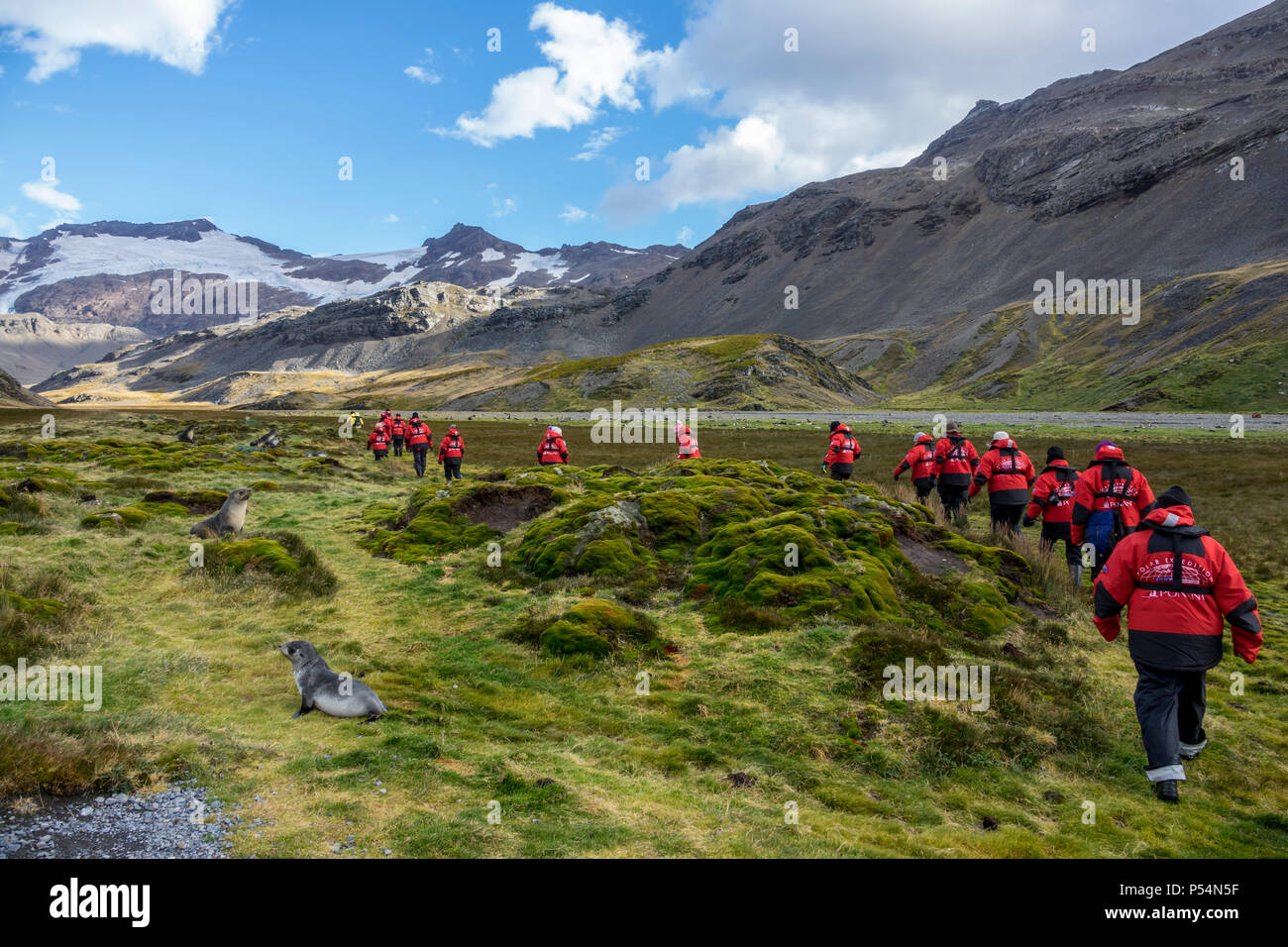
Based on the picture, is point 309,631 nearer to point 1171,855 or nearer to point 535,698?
point 535,698

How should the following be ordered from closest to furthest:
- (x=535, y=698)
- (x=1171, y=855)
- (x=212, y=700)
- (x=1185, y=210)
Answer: (x=1171, y=855) < (x=212, y=700) < (x=535, y=698) < (x=1185, y=210)

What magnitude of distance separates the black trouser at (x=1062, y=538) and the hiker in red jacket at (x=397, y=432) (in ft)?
110

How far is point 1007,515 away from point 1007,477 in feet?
3.47

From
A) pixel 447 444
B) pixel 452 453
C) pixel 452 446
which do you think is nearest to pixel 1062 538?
pixel 452 453

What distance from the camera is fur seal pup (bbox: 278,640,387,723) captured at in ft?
27.6

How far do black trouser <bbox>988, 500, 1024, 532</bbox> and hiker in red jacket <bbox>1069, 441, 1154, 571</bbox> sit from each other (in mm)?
3774

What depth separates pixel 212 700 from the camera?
8.73 m

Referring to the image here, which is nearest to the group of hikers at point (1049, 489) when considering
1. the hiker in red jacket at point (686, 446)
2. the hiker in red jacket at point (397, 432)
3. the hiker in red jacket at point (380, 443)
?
the hiker in red jacket at point (686, 446)

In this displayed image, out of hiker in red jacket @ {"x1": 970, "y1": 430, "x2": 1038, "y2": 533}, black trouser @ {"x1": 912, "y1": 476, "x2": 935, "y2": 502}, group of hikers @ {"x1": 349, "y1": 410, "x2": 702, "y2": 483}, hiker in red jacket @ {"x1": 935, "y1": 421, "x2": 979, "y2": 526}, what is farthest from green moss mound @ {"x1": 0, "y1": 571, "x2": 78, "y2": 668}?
black trouser @ {"x1": 912, "y1": 476, "x2": 935, "y2": 502}

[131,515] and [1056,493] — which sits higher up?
[1056,493]

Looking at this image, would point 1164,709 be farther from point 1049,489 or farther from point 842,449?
point 842,449

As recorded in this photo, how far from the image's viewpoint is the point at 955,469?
19.1 m
